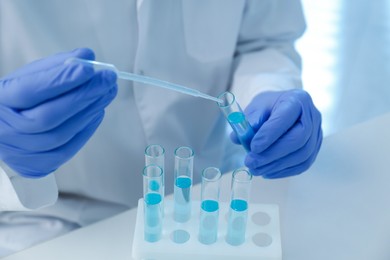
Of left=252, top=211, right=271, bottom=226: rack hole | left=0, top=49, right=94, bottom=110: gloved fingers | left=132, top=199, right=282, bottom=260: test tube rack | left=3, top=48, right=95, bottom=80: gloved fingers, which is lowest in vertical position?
left=132, top=199, right=282, bottom=260: test tube rack

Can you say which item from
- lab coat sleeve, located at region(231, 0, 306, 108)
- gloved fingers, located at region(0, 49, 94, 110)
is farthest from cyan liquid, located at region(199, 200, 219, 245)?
lab coat sleeve, located at region(231, 0, 306, 108)

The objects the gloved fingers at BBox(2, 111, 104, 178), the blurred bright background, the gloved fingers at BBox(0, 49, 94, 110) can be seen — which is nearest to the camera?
the gloved fingers at BBox(0, 49, 94, 110)

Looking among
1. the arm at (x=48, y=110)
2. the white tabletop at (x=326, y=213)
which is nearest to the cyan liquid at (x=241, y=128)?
the white tabletop at (x=326, y=213)

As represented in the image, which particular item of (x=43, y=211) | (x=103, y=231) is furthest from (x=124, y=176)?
(x=103, y=231)

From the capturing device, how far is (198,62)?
125 centimetres

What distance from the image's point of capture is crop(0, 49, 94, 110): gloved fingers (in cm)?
75

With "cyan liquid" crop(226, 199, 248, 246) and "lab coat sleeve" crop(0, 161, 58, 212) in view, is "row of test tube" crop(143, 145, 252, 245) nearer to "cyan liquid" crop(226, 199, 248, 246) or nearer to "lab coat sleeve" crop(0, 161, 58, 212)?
"cyan liquid" crop(226, 199, 248, 246)

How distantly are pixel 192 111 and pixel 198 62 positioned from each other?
121 mm

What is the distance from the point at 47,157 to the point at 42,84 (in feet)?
0.45

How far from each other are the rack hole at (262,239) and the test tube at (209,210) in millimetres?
63

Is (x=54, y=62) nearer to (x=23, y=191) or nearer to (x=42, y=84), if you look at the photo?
(x=42, y=84)

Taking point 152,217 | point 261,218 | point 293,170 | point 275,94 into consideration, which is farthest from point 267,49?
point 152,217

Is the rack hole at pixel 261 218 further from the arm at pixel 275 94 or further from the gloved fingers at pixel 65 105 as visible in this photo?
the gloved fingers at pixel 65 105

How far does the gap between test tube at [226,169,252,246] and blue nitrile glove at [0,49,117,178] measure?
A: 0.23m
